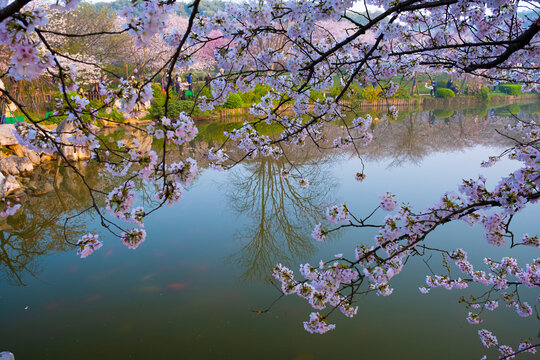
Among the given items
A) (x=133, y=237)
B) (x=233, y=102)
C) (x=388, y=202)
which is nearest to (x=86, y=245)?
(x=133, y=237)

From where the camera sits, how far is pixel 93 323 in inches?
127

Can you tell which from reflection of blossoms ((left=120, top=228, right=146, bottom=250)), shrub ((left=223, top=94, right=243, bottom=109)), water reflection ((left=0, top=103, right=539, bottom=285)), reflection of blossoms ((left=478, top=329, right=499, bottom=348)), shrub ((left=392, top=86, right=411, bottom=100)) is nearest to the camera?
reflection of blossoms ((left=120, top=228, right=146, bottom=250))

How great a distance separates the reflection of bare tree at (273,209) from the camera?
4.44m

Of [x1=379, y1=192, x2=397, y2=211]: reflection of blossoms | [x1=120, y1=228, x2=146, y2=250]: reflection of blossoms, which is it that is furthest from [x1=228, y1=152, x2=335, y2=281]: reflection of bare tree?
[x1=379, y1=192, x2=397, y2=211]: reflection of blossoms

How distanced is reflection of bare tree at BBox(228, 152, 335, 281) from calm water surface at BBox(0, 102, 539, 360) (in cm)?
3

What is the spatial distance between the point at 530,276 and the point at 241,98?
48.4 feet

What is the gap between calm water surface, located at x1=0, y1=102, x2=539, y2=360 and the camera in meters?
2.96

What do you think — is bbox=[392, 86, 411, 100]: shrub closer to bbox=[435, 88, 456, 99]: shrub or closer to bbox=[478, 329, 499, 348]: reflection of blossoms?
bbox=[435, 88, 456, 99]: shrub

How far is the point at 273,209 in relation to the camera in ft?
19.1

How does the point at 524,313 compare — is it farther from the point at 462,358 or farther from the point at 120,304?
the point at 120,304

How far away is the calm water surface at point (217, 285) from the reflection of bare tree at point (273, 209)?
0.03m

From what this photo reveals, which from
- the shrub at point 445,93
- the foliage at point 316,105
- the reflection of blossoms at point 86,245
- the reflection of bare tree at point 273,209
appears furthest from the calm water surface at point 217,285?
the shrub at point 445,93

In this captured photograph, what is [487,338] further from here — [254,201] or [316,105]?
[254,201]

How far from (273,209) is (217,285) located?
87.6 inches
